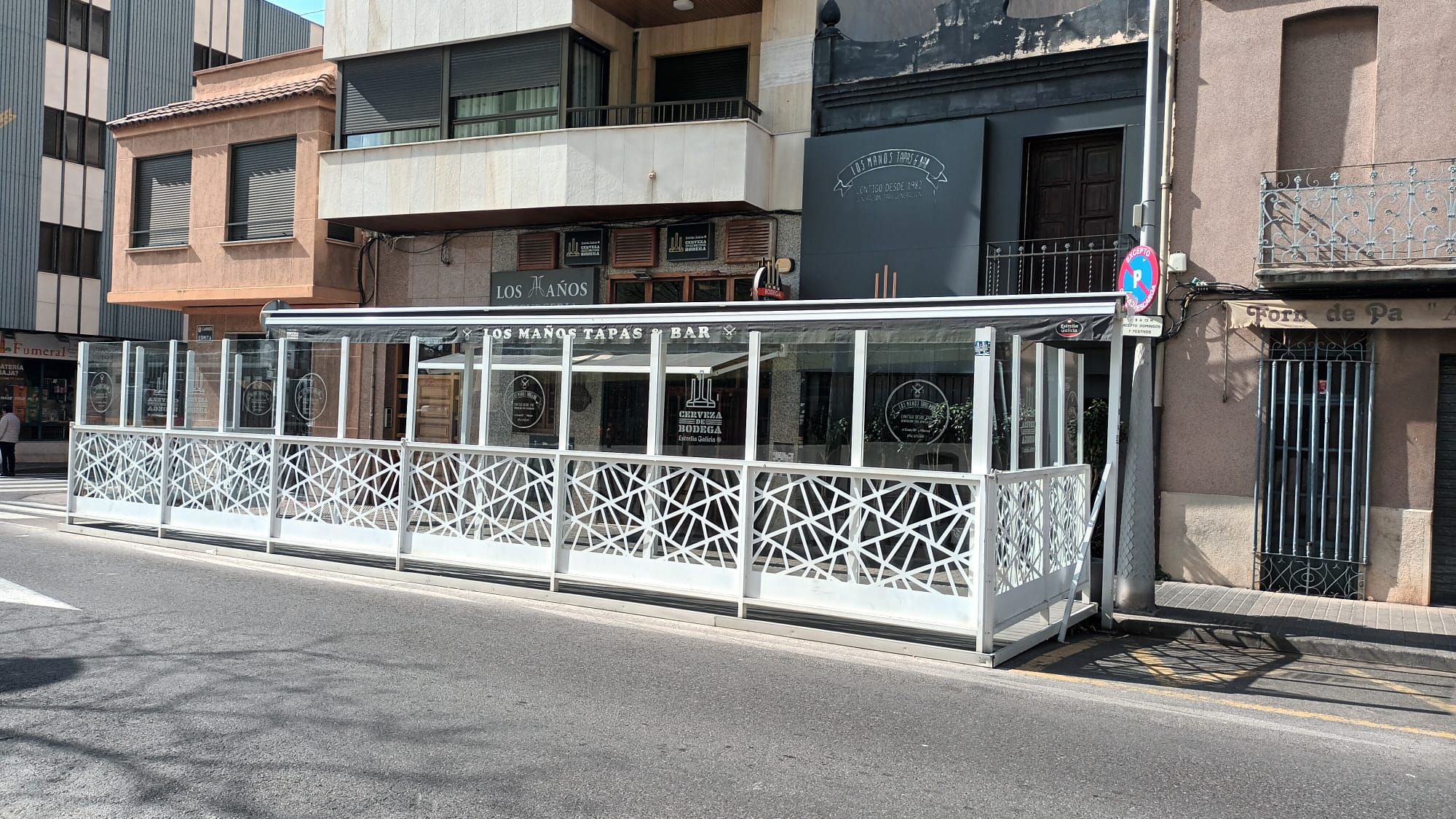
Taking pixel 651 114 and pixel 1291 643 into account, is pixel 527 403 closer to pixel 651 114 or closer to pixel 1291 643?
pixel 651 114

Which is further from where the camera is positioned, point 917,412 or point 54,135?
point 54,135

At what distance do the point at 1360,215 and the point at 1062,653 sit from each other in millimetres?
6361

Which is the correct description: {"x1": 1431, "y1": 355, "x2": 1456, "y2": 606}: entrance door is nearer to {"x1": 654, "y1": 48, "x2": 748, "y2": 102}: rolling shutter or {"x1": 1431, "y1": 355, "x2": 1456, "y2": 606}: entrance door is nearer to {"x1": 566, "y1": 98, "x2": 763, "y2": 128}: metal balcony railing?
{"x1": 566, "y1": 98, "x2": 763, "y2": 128}: metal balcony railing

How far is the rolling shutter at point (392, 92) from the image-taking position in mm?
17453

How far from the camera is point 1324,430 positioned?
1141cm

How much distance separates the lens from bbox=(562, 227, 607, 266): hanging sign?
16562mm

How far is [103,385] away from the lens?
1364 centimetres

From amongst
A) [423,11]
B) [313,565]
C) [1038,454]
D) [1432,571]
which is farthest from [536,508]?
[423,11]

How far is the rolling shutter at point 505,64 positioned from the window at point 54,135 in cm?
1866

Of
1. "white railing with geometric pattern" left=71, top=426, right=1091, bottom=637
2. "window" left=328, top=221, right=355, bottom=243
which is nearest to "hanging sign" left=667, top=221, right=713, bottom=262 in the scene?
"white railing with geometric pattern" left=71, top=426, right=1091, bottom=637

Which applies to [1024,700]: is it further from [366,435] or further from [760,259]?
[366,435]

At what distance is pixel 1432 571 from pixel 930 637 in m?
6.29

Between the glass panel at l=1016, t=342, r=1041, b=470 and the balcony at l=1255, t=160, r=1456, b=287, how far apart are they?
372 cm

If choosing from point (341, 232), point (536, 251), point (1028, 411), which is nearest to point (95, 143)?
point (341, 232)
